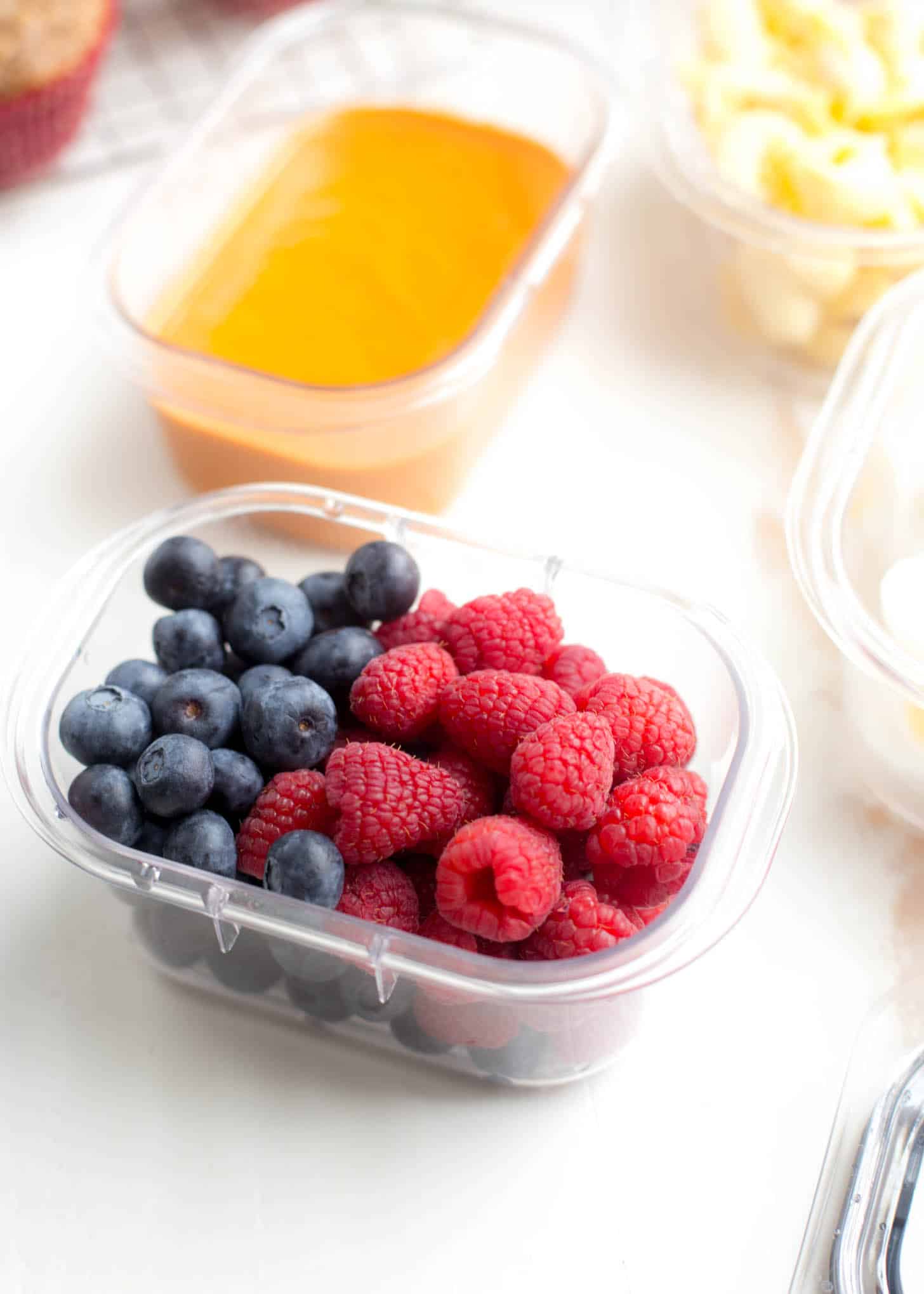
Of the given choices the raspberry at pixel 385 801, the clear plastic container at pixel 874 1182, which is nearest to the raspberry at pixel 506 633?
the raspberry at pixel 385 801

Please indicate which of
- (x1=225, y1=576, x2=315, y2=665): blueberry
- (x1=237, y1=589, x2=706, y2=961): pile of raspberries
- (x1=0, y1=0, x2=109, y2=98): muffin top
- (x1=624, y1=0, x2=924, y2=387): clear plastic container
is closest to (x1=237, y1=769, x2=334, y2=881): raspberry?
(x1=237, y1=589, x2=706, y2=961): pile of raspberries

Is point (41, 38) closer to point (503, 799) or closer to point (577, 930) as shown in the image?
point (503, 799)

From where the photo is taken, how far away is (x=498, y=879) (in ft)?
2.32

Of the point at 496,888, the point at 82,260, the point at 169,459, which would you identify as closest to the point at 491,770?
the point at 496,888

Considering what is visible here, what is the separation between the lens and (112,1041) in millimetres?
864

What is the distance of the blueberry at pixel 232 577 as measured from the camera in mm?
923

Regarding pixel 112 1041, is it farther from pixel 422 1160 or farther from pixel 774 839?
pixel 774 839

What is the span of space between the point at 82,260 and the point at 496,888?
101 cm

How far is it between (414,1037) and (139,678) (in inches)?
11.9

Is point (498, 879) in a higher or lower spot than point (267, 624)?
lower

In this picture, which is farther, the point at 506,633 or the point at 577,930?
the point at 506,633

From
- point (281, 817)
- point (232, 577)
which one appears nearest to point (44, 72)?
point (232, 577)

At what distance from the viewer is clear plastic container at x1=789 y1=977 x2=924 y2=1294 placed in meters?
0.73

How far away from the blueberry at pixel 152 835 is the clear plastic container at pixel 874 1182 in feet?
1.52
